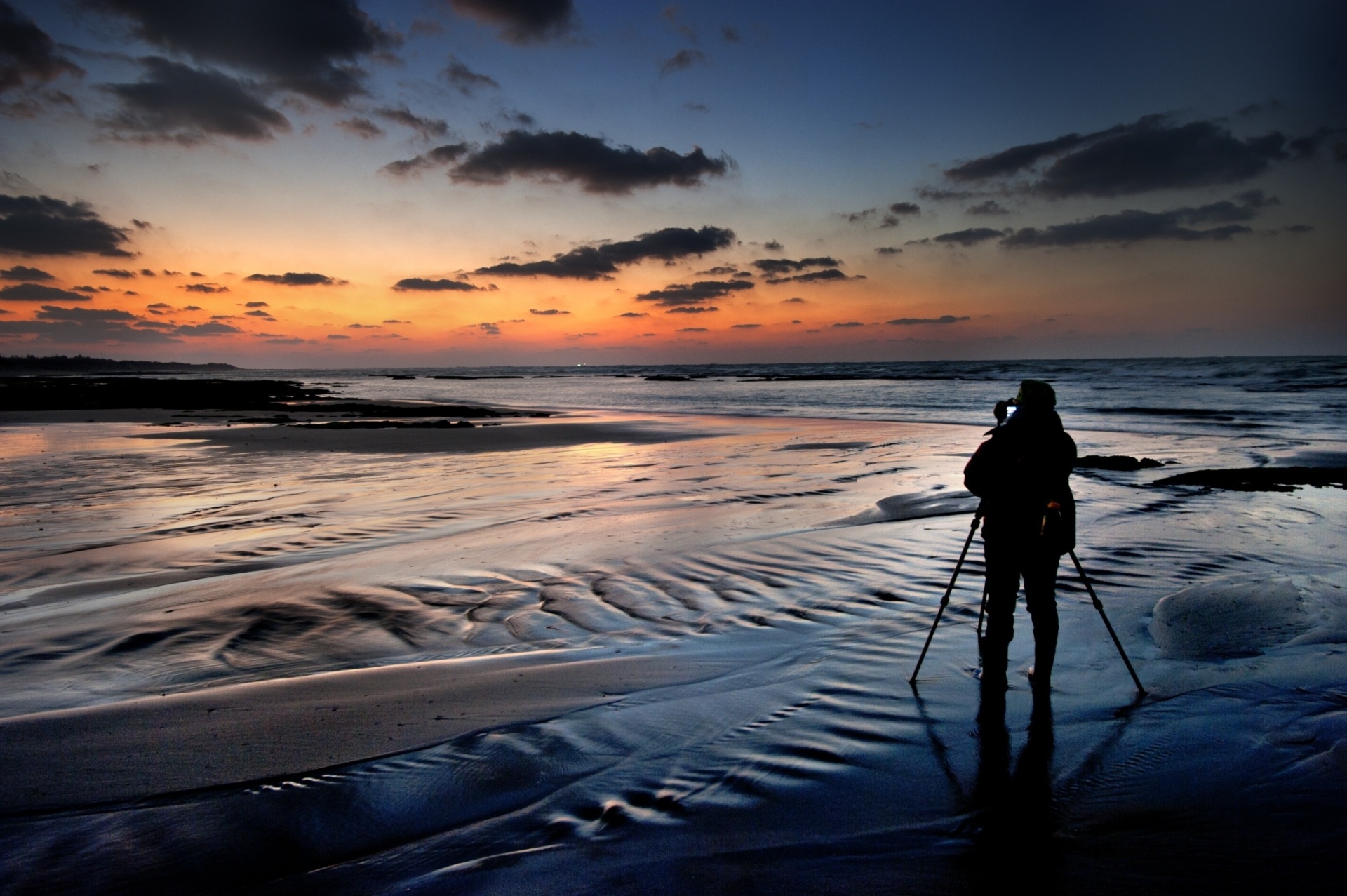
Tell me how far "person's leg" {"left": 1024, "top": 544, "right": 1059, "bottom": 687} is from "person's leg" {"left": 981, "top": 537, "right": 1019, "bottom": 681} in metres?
0.09

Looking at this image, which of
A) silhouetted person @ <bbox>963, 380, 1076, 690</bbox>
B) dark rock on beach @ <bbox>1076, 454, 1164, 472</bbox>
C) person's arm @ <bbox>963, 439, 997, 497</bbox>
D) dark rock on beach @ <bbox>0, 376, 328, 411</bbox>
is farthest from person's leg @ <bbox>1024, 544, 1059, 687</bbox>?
dark rock on beach @ <bbox>0, 376, 328, 411</bbox>

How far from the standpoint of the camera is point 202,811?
3408 millimetres

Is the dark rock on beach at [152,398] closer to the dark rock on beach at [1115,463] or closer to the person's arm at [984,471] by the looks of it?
the dark rock on beach at [1115,463]

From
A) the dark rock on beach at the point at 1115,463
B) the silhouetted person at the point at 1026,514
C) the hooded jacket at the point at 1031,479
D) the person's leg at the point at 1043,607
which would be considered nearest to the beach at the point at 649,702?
the person's leg at the point at 1043,607

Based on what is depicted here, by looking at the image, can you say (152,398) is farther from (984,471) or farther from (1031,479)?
(1031,479)

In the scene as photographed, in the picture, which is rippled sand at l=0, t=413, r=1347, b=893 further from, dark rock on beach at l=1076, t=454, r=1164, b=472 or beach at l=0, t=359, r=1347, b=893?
dark rock on beach at l=1076, t=454, r=1164, b=472

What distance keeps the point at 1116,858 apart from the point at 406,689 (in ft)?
13.9

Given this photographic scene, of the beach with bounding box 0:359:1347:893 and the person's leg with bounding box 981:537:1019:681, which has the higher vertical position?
the person's leg with bounding box 981:537:1019:681

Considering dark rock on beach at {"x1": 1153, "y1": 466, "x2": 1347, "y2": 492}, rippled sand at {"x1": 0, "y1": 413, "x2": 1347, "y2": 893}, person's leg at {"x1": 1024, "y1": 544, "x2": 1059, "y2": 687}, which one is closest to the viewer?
rippled sand at {"x1": 0, "y1": 413, "x2": 1347, "y2": 893}

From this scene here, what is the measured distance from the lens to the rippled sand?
10.2 feet

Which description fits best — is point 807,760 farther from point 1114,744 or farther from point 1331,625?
point 1331,625

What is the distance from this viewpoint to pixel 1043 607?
179 inches

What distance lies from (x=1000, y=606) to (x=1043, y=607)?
0.87ft

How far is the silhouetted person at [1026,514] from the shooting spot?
4.41 meters
